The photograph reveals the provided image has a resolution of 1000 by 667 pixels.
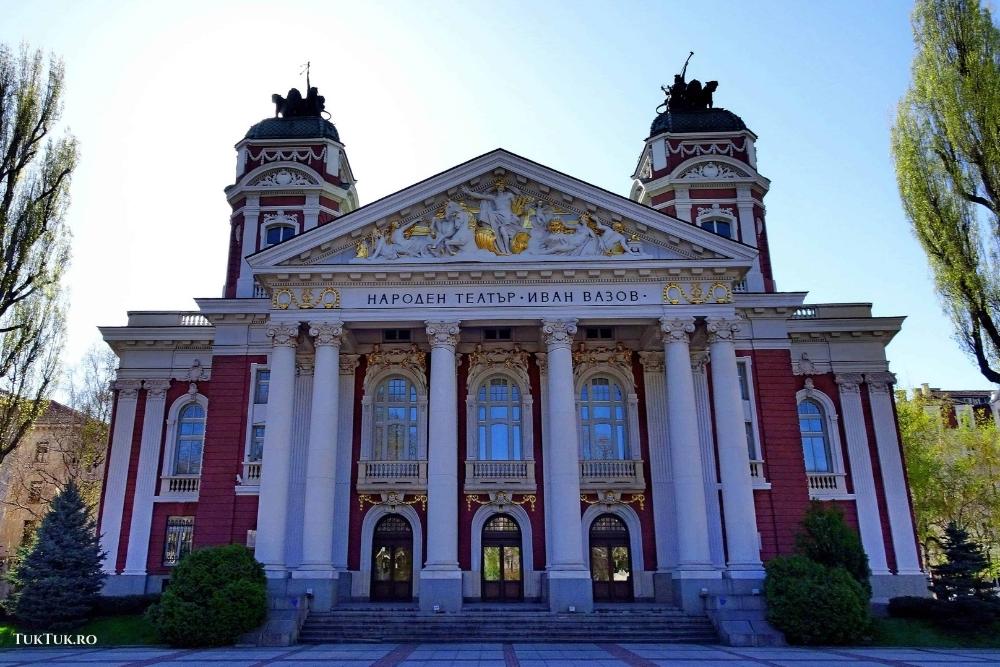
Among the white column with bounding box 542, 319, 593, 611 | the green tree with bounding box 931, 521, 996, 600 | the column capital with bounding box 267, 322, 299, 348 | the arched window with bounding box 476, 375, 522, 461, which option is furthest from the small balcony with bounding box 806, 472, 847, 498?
the column capital with bounding box 267, 322, 299, 348

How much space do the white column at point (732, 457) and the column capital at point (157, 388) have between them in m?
23.0

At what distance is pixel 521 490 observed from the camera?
93.3 ft

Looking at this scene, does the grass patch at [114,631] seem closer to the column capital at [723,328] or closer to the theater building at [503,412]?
the theater building at [503,412]

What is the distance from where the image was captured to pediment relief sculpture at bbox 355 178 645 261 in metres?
27.1

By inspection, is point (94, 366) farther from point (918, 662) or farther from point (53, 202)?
point (918, 662)

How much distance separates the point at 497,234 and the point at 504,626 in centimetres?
1340

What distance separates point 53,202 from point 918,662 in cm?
3089

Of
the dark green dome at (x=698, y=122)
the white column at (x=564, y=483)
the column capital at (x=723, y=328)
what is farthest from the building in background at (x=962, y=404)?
the white column at (x=564, y=483)

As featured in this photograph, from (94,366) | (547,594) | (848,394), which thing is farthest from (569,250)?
(94,366)

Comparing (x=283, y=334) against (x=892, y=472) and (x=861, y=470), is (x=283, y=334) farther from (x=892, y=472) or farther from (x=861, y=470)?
(x=892, y=472)

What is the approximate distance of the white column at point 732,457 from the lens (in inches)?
963

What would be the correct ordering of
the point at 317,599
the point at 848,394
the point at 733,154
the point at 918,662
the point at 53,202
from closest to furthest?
the point at 918,662
the point at 317,599
the point at 53,202
the point at 848,394
the point at 733,154

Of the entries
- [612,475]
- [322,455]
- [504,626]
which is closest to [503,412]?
[612,475]

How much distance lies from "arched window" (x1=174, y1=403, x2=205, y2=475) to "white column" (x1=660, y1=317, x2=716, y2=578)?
19.6m
